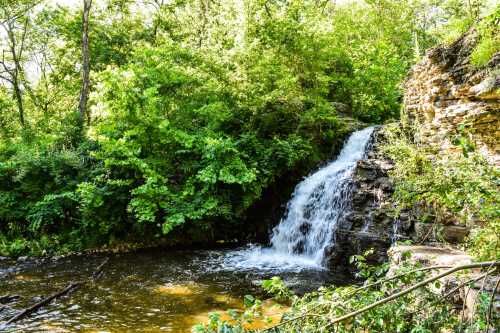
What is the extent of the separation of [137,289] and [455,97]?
714 centimetres

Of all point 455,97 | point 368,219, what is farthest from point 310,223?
point 455,97

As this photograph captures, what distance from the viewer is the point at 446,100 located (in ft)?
23.5

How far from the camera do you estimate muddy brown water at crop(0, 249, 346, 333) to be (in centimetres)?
624

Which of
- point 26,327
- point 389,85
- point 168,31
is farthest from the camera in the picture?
point 168,31

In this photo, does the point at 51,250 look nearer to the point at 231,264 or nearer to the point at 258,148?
the point at 231,264

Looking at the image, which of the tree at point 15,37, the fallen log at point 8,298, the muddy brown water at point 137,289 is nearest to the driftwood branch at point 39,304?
the muddy brown water at point 137,289

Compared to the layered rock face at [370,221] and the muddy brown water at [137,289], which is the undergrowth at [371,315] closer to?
the muddy brown water at [137,289]

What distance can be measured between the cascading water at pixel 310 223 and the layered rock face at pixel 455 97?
8.10 feet

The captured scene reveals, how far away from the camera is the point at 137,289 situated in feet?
26.0

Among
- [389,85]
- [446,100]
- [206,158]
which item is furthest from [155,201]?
[389,85]

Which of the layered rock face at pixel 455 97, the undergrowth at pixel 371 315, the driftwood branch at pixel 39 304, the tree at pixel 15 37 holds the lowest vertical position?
the driftwood branch at pixel 39 304

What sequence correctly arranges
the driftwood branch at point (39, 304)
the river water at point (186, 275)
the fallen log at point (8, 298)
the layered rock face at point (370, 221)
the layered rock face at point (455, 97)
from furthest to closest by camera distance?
1. the layered rock face at point (370, 221)
2. the fallen log at point (8, 298)
3. the river water at point (186, 275)
4. the driftwood branch at point (39, 304)
5. the layered rock face at point (455, 97)

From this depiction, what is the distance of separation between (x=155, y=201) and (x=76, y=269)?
2.58 metres

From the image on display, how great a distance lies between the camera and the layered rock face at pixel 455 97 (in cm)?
604
